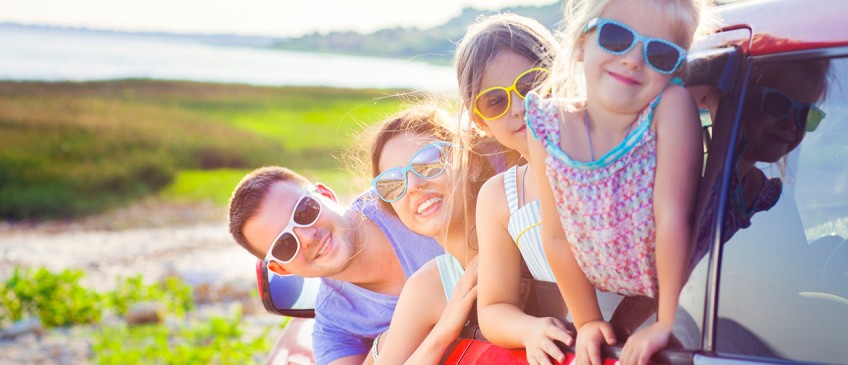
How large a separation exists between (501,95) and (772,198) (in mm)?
801

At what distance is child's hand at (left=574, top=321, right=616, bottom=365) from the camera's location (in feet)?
5.57

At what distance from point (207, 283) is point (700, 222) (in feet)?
29.4

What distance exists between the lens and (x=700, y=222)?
162 cm

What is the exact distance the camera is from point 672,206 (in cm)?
161

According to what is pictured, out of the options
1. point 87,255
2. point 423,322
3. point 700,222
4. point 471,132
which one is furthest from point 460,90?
point 87,255

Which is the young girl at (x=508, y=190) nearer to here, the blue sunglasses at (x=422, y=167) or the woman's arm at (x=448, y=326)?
the woman's arm at (x=448, y=326)

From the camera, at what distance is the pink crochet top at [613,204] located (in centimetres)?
164

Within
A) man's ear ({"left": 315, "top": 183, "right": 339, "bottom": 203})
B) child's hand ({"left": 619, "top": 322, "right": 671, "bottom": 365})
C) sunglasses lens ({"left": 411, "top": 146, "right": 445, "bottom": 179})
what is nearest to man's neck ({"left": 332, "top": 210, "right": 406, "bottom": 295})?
man's ear ({"left": 315, "top": 183, "right": 339, "bottom": 203})

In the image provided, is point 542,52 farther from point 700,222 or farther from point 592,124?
point 700,222

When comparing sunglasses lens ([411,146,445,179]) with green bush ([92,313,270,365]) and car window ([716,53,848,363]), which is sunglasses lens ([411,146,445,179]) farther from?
green bush ([92,313,270,365])

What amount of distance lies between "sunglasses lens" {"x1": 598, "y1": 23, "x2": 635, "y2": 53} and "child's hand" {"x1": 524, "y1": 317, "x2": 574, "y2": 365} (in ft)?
1.81

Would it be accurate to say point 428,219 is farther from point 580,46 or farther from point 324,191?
point 580,46

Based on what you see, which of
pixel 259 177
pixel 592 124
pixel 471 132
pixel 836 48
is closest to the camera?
pixel 836 48

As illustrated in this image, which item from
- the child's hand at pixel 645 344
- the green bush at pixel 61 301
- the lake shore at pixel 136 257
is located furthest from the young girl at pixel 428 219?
the green bush at pixel 61 301
